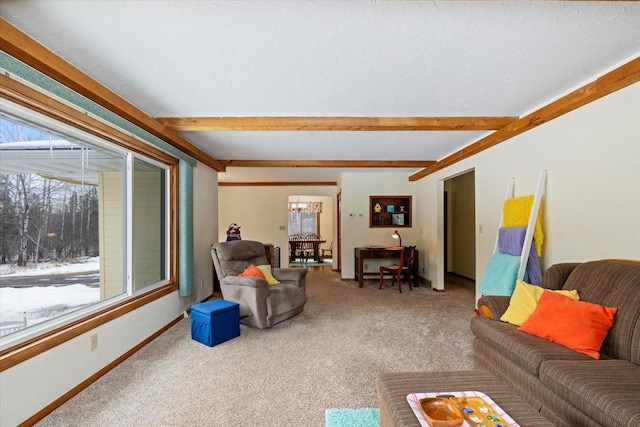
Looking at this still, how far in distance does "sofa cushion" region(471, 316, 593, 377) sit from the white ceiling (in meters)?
1.82

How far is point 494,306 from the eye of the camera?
250cm

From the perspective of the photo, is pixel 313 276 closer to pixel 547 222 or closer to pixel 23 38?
pixel 547 222

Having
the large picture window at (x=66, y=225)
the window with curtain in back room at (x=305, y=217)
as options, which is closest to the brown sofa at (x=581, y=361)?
the large picture window at (x=66, y=225)

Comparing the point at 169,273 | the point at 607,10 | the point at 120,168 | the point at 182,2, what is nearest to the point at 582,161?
the point at 607,10

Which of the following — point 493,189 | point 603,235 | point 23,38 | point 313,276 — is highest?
point 23,38

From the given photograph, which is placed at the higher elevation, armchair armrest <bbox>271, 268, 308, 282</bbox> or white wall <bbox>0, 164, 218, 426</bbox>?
armchair armrest <bbox>271, 268, 308, 282</bbox>

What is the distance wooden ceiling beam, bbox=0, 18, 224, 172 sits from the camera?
1.62m

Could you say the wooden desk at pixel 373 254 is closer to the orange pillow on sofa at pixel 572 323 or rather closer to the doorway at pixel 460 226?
the doorway at pixel 460 226

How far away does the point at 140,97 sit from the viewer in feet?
8.60

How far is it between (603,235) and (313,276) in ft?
18.0

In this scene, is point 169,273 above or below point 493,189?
below

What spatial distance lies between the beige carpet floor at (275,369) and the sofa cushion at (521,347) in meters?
0.55

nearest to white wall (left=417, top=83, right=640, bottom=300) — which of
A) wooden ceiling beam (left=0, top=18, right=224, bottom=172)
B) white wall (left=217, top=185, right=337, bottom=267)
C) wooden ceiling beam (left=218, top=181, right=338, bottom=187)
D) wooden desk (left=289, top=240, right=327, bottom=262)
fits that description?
wooden ceiling beam (left=0, top=18, right=224, bottom=172)

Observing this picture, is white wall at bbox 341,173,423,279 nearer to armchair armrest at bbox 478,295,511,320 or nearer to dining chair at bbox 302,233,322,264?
dining chair at bbox 302,233,322,264
